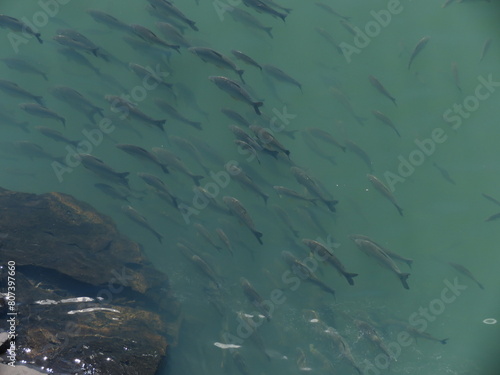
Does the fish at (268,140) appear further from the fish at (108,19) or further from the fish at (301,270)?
the fish at (108,19)

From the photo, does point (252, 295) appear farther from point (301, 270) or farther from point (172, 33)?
point (172, 33)

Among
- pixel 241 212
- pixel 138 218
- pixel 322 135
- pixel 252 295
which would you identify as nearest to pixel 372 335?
pixel 252 295

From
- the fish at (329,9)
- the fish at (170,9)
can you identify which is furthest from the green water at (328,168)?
the fish at (170,9)

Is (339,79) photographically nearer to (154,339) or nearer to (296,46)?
(296,46)

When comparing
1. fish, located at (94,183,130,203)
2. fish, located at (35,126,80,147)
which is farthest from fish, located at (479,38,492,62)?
fish, located at (35,126,80,147)

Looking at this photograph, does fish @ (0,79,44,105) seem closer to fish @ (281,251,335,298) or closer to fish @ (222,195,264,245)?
fish @ (222,195,264,245)

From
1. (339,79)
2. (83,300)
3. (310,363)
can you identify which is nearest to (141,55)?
(339,79)
